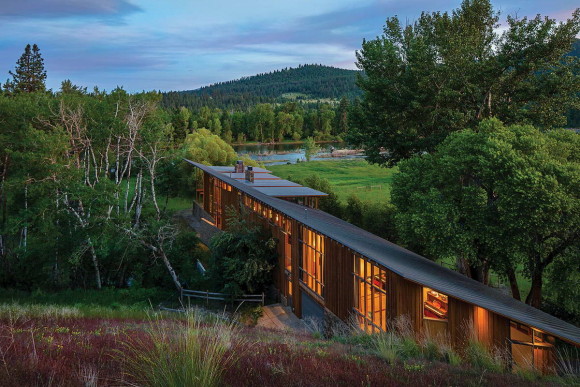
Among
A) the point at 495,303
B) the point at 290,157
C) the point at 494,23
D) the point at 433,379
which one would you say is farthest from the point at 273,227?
the point at 290,157

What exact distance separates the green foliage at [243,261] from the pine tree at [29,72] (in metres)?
36.4

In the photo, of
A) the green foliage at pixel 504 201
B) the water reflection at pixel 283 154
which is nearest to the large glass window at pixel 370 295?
the green foliage at pixel 504 201

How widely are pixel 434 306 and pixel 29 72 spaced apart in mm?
48347

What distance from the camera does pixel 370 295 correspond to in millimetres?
11500

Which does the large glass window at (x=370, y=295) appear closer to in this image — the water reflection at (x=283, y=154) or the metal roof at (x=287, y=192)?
the metal roof at (x=287, y=192)

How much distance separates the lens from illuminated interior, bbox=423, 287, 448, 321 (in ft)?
33.3

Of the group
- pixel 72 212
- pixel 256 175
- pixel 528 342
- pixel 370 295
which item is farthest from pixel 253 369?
pixel 256 175

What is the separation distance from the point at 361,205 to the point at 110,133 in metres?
14.7

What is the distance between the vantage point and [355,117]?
2259cm

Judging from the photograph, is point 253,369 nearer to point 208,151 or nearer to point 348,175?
point 208,151

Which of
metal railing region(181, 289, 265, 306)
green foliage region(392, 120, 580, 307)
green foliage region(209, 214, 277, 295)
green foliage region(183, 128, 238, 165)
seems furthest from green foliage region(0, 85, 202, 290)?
green foliage region(183, 128, 238, 165)

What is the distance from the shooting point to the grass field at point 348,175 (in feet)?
128

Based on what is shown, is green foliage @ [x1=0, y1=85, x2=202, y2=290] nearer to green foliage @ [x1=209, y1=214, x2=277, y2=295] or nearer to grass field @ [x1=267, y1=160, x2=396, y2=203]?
green foliage @ [x1=209, y1=214, x2=277, y2=295]

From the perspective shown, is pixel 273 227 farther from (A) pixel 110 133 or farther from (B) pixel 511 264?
(A) pixel 110 133
